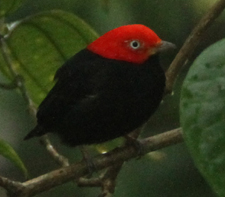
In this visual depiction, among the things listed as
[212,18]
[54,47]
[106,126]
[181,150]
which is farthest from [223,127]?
[181,150]

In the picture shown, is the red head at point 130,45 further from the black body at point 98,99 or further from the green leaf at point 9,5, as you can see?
the green leaf at point 9,5

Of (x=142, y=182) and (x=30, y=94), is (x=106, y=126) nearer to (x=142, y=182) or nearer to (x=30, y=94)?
(x=30, y=94)

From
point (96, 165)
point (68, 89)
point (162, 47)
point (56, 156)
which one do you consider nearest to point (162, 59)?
point (162, 47)

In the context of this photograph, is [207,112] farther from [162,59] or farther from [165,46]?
[162,59]

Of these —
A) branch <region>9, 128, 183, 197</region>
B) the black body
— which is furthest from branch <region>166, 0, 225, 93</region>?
branch <region>9, 128, 183, 197</region>

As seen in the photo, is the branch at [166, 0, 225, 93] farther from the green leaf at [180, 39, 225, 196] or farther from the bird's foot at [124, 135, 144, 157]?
the green leaf at [180, 39, 225, 196]
